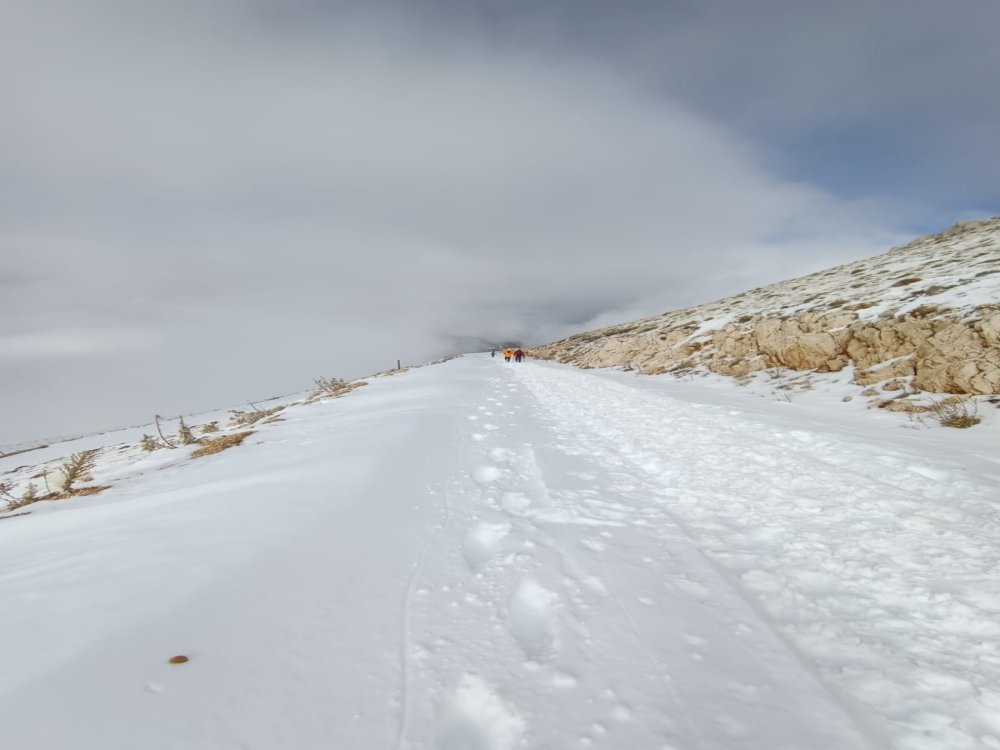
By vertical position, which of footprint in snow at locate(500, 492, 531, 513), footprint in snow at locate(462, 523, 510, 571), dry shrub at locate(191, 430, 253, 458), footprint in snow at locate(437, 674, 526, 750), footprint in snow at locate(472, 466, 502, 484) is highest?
dry shrub at locate(191, 430, 253, 458)

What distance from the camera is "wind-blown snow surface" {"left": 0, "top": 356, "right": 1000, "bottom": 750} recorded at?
1.82m

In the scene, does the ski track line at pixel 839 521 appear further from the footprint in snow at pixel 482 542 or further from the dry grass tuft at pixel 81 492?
the dry grass tuft at pixel 81 492

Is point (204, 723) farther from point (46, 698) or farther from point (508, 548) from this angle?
point (508, 548)

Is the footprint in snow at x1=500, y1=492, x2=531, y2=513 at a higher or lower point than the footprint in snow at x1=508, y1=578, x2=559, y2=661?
higher

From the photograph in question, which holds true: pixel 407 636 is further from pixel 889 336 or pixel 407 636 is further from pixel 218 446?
pixel 889 336

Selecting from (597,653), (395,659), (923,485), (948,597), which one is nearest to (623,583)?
(597,653)

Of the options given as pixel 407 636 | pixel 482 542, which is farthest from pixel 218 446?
pixel 407 636

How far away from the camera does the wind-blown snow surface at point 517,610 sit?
5.96ft

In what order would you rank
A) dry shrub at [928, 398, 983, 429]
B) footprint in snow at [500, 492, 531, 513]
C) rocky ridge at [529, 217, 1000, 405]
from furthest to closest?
rocky ridge at [529, 217, 1000, 405], dry shrub at [928, 398, 983, 429], footprint in snow at [500, 492, 531, 513]

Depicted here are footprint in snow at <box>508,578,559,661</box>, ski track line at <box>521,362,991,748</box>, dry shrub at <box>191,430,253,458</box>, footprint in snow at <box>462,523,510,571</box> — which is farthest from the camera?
dry shrub at <box>191,430,253,458</box>

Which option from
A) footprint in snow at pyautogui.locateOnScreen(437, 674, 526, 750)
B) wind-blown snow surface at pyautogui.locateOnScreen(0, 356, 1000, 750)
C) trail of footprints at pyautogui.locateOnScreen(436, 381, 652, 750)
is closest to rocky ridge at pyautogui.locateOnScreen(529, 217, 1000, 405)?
wind-blown snow surface at pyautogui.locateOnScreen(0, 356, 1000, 750)

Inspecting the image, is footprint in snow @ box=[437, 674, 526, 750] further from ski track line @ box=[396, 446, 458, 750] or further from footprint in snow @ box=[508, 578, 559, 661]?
footprint in snow @ box=[508, 578, 559, 661]

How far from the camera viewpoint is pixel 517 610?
2643mm

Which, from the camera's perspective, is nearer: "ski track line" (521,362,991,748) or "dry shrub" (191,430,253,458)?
"ski track line" (521,362,991,748)
